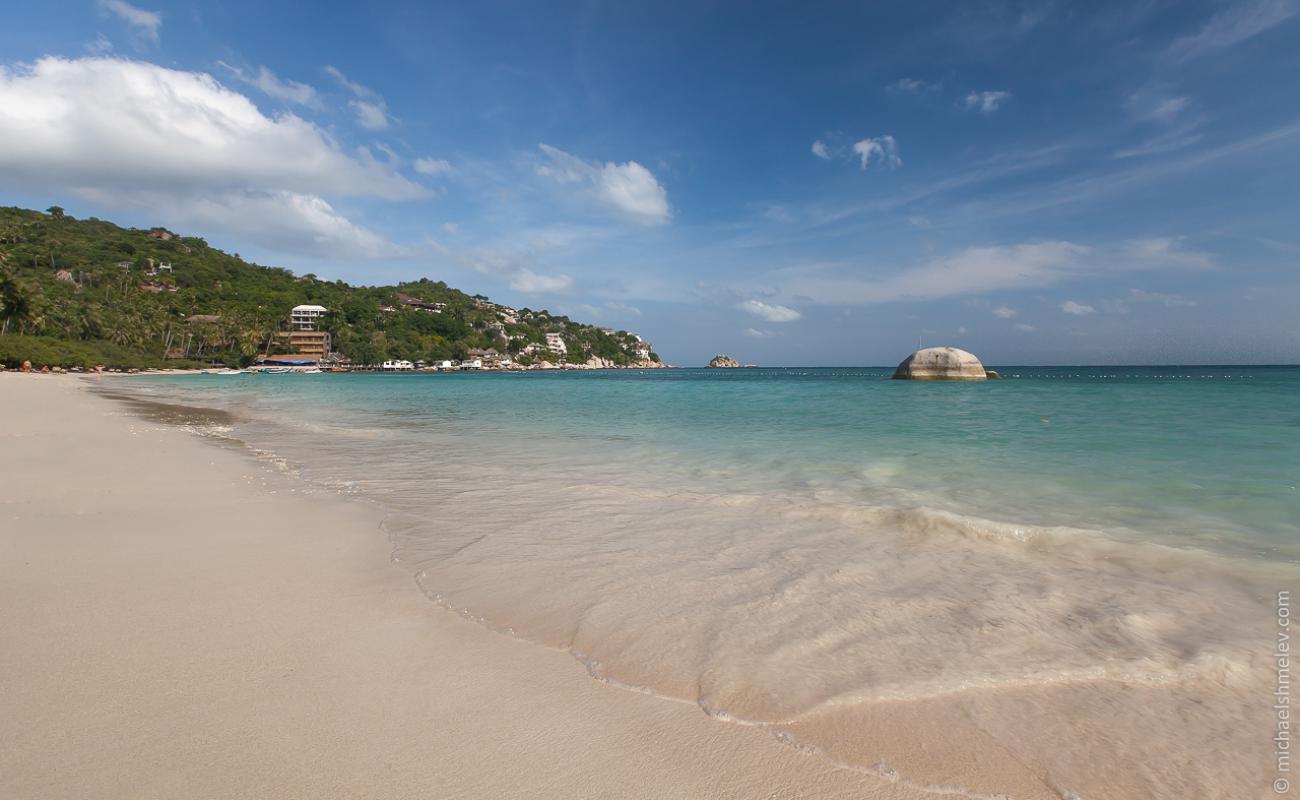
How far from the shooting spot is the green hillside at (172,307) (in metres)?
62.4

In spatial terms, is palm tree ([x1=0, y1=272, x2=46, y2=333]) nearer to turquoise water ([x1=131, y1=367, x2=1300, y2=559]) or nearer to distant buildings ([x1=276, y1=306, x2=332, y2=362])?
distant buildings ([x1=276, y1=306, x2=332, y2=362])

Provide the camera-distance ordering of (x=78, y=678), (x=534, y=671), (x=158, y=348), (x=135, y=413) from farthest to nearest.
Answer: (x=158, y=348) < (x=135, y=413) < (x=534, y=671) < (x=78, y=678)

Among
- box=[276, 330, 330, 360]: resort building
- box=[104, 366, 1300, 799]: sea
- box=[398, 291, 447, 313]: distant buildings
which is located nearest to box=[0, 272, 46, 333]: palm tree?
box=[276, 330, 330, 360]: resort building

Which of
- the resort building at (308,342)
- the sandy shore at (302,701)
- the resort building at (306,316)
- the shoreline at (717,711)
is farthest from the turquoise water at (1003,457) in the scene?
the resort building at (306,316)

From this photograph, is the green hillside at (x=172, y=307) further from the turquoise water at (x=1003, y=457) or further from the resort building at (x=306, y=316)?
the turquoise water at (x=1003, y=457)

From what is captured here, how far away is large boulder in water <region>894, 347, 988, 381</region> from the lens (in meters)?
44.8

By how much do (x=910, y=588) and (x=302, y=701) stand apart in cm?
Answer: 342

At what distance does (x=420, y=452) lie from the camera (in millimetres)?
9797

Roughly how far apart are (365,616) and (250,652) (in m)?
0.55

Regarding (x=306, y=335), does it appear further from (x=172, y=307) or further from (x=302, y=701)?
(x=302, y=701)

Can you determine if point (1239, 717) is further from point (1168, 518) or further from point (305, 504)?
point (305, 504)

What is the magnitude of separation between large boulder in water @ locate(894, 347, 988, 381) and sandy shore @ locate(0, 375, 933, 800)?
159 feet

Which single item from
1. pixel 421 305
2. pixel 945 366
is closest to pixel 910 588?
pixel 945 366

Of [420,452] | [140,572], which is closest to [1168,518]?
[140,572]
